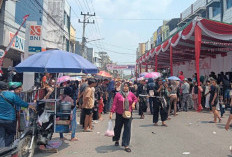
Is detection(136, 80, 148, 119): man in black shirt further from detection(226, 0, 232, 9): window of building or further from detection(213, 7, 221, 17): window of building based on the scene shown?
detection(213, 7, 221, 17): window of building

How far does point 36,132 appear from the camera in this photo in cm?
502

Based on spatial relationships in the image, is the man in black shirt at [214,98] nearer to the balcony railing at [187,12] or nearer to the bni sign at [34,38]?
the bni sign at [34,38]

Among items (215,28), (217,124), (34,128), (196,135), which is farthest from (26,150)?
(215,28)

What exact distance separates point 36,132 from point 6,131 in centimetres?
72

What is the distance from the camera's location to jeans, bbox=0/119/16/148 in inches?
170

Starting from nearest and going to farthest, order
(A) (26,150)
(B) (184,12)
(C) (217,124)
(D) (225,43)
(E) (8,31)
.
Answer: (A) (26,150)
(C) (217,124)
(D) (225,43)
(E) (8,31)
(B) (184,12)

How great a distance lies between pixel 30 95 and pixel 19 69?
1.58 m

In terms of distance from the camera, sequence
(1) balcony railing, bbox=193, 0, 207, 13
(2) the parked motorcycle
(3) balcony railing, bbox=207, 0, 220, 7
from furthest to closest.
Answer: (1) balcony railing, bbox=193, 0, 207, 13 → (3) balcony railing, bbox=207, 0, 220, 7 → (2) the parked motorcycle

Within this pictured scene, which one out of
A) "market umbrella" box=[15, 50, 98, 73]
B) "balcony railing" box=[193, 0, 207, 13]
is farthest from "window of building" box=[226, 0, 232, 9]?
"market umbrella" box=[15, 50, 98, 73]

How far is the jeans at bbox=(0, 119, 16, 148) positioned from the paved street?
95 centimetres

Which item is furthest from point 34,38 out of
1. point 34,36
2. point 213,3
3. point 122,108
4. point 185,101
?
point 213,3

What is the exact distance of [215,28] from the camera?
11.5 m

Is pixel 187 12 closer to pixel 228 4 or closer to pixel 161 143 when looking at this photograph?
pixel 228 4

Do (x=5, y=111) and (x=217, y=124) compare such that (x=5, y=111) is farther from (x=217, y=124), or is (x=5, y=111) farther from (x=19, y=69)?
(x=217, y=124)
